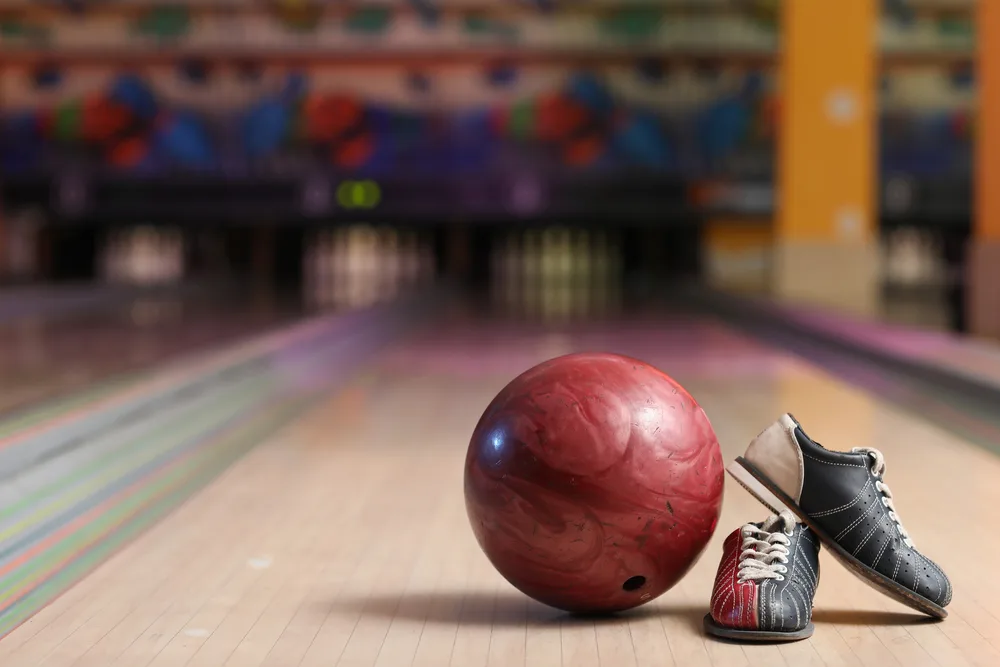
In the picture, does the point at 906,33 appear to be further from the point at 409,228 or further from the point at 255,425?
the point at 255,425

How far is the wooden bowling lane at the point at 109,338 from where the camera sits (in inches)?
253

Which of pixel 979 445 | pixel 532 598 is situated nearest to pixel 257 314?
pixel 979 445

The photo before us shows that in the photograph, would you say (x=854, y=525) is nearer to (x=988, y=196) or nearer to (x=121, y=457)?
(x=121, y=457)

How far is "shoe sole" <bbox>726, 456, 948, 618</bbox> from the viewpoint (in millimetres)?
2271

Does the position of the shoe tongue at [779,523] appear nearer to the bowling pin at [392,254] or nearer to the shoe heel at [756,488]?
the shoe heel at [756,488]

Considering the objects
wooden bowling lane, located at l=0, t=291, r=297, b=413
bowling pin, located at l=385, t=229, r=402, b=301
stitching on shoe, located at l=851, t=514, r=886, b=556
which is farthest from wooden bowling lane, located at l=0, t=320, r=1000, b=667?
bowling pin, located at l=385, t=229, r=402, b=301

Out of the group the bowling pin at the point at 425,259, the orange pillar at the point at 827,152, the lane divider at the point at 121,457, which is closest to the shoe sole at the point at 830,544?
the lane divider at the point at 121,457

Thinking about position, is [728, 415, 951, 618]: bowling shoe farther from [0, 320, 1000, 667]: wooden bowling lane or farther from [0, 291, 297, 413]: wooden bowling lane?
[0, 291, 297, 413]: wooden bowling lane

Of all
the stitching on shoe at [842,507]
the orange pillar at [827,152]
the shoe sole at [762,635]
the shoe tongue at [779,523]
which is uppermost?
the orange pillar at [827,152]

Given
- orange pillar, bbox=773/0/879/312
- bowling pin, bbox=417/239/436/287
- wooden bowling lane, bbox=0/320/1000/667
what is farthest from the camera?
bowling pin, bbox=417/239/436/287

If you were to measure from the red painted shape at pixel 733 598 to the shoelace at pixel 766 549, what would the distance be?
1 cm

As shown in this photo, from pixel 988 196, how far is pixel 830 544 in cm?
656

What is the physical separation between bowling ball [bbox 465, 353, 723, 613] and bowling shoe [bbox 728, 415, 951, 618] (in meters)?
0.10

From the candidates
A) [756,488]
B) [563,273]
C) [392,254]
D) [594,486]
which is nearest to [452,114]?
[563,273]
